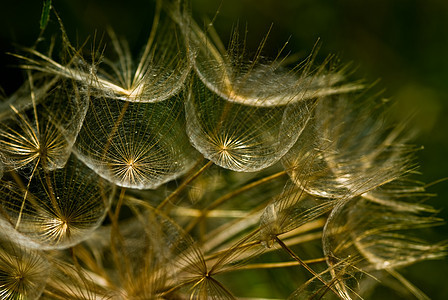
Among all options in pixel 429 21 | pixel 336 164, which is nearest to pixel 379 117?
pixel 336 164

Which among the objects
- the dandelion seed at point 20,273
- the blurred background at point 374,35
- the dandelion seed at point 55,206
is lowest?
the dandelion seed at point 20,273

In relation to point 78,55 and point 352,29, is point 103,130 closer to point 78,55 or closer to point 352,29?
point 78,55

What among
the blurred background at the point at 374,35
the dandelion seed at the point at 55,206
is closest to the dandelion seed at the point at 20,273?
the dandelion seed at the point at 55,206

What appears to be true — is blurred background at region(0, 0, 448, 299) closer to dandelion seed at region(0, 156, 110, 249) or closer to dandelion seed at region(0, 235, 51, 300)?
dandelion seed at region(0, 156, 110, 249)

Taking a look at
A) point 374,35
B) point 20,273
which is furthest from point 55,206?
point 374,35

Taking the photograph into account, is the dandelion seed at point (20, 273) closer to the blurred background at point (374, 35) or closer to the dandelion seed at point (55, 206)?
the dandelion seed at point (55, 206)

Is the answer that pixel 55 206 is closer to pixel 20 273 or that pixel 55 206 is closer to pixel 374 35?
pixel 20 273

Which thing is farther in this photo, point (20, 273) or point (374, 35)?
point (374, 35)

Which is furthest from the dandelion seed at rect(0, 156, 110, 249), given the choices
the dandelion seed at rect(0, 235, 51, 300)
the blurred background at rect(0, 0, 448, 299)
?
the blurred background at rect(0, 0, 448, 299)
